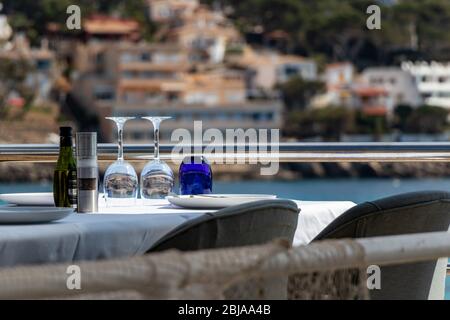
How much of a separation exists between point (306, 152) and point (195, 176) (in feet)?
2.61

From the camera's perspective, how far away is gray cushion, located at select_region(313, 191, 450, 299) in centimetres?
166

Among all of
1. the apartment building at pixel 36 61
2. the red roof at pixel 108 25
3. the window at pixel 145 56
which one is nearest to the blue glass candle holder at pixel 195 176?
the apartment building at pixel 36 61

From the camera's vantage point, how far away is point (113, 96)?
40531mm

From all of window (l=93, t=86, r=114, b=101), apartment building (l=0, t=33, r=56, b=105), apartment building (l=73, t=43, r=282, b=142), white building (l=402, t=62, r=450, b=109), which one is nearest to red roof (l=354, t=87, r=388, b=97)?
white building (l=402, t=62, r=450, b=109)

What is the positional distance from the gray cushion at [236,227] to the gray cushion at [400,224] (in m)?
0.09

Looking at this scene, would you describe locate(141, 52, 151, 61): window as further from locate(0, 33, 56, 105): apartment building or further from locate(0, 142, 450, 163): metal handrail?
locate(0, 142, 450, 163): metal handrail

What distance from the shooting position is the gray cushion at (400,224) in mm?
1662

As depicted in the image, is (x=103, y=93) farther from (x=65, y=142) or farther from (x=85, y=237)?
(x=85, y=237)

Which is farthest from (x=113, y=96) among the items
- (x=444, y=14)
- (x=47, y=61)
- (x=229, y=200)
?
(x=229, y=200)

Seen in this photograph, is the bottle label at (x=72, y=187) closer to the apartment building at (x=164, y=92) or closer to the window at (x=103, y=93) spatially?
the apartment building at (x=164, y=92)

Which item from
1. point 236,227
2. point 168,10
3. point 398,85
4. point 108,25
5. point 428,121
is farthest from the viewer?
point 168,10

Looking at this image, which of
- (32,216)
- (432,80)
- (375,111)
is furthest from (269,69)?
(32,216)

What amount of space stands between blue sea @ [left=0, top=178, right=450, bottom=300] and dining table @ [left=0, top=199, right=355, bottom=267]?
28.5 m

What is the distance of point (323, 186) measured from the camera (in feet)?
115
